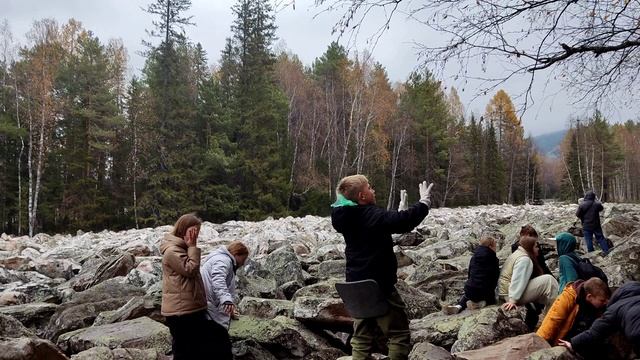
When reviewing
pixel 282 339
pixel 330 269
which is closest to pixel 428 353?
pixel 282 339

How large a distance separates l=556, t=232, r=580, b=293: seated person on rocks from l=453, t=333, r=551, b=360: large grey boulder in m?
1.25

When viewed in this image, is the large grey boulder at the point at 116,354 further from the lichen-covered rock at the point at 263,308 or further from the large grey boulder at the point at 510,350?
the large grey boulder at the point at 510,350

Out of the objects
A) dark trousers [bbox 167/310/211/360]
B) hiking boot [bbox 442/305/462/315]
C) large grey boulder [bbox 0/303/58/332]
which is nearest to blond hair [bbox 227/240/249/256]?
dark trousers [bbox 167/310/211/360]

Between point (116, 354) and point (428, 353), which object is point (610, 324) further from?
point (116, 354)

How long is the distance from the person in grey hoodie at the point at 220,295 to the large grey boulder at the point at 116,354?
0.78 metres

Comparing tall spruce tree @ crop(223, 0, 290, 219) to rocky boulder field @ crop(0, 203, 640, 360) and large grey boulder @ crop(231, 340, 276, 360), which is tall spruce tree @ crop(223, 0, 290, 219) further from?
large grey boulder @ crop(231, 340, 276, 360)

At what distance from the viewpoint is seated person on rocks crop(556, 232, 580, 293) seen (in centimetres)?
579

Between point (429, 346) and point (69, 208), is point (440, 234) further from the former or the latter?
point (69, 208)

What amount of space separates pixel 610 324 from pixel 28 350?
4662 mm

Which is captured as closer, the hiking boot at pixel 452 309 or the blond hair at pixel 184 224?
the blond hair at pixel 184 224

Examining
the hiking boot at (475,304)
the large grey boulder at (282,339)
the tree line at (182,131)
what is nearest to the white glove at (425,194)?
the hiking boot at (475,304)

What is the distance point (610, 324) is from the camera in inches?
170

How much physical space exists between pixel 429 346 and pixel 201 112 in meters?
33.9

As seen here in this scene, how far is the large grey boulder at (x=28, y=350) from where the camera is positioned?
439 cm
